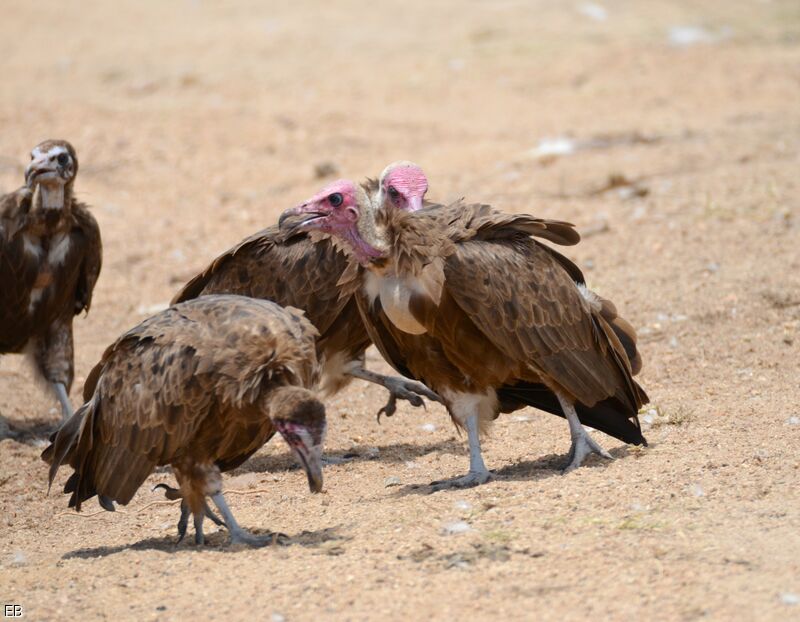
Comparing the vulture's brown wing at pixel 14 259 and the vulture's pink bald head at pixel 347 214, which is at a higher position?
the vulture's pink bald head at pixel 347 214

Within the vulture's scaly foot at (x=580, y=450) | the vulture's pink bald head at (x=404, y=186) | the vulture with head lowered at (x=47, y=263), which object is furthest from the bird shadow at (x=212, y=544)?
the vulture with head lowered at (x=47, y=263)

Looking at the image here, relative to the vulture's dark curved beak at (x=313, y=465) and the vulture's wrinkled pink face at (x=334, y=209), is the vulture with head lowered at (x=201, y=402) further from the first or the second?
the vulture's wrinkled pink face at (x=334, y=209)

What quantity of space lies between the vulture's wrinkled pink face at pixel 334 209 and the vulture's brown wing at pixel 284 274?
107 cm

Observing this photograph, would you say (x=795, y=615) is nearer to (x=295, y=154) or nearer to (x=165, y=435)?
(x=165, y=435)

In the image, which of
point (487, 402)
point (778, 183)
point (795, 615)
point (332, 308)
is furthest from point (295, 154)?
point (795, 615)

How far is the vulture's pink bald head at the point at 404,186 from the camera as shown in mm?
7203

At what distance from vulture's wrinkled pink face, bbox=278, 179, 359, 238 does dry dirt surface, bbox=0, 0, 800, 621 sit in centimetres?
137

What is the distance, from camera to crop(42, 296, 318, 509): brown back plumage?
18.1 feet

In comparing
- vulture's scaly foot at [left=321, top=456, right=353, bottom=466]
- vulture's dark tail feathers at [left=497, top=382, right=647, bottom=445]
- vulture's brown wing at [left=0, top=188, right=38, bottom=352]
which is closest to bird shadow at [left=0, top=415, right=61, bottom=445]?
vulture's brown wing at [left=0, top=188, right=38, bottom=352]

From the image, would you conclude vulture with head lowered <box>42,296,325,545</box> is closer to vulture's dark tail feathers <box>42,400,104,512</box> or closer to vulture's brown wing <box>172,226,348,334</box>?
vulture's dark tail feathers <box>42,400,104,512</box>

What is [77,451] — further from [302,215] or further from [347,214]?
[347,214]

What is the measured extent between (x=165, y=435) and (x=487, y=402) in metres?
1.74

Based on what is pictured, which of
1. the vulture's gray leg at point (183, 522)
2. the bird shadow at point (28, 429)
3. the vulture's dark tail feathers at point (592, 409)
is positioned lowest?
the bird shadow at point (28, 429)

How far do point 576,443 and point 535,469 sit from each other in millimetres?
284
